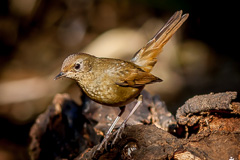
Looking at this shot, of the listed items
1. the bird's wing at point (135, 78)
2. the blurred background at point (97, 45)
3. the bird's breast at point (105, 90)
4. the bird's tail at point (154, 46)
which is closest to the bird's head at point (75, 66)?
the bird's breast at point (105, 90)

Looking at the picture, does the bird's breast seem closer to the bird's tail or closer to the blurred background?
the bird's tail

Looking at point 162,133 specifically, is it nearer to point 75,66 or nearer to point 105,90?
point 105,90

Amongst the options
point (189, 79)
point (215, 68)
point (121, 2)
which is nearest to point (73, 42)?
point (121, 2)

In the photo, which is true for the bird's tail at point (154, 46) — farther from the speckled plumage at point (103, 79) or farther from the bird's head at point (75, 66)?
the bird's head at point (75, 66)

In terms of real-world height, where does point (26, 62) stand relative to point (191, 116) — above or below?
below

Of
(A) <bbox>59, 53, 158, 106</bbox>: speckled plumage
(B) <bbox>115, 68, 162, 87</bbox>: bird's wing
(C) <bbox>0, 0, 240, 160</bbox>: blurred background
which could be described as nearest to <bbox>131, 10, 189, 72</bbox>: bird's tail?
(B) <bbox>115, 68, 162, 87</bbox>: bird's wing

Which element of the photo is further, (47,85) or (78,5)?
(78,5)

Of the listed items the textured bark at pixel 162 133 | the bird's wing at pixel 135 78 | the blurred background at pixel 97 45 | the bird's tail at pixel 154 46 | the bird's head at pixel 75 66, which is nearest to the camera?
the textured bark at pixel 162 133

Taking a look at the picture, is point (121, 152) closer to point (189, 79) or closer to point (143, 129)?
point (143, 129)
